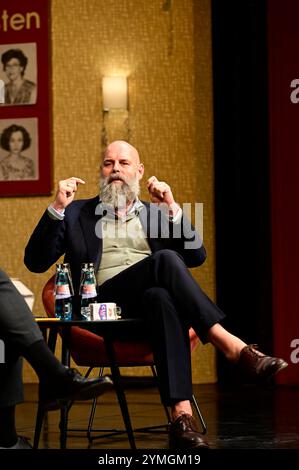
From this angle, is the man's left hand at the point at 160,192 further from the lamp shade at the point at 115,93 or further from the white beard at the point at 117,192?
the lamp shade at the point at 115,93

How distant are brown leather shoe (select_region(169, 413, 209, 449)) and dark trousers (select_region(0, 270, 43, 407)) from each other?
21.2 inches

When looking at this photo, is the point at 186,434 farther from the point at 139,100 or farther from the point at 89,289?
the point at 139,100

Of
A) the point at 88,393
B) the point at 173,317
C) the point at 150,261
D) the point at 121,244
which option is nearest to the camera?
the point at 88,393

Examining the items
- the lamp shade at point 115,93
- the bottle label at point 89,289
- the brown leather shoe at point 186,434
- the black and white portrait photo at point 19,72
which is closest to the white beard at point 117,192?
the bottle label at point 89,289

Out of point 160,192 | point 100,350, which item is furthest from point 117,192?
point 100,350

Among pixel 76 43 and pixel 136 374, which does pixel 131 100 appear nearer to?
pixel 76 43

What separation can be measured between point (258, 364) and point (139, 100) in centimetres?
308

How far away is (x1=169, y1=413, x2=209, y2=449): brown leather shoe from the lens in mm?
2852

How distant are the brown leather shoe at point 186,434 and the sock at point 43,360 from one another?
1.55 feet

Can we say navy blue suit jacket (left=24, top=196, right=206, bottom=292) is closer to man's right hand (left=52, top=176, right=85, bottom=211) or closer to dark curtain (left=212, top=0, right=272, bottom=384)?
man's right hand (left=52, top=176, right=85, bottom=211)

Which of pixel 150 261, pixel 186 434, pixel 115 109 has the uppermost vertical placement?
pixel 115 109

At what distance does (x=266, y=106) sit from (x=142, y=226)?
6.74 ft

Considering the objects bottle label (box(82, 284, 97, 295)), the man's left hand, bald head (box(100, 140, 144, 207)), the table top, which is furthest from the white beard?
the table top

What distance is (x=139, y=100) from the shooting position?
224 inches
